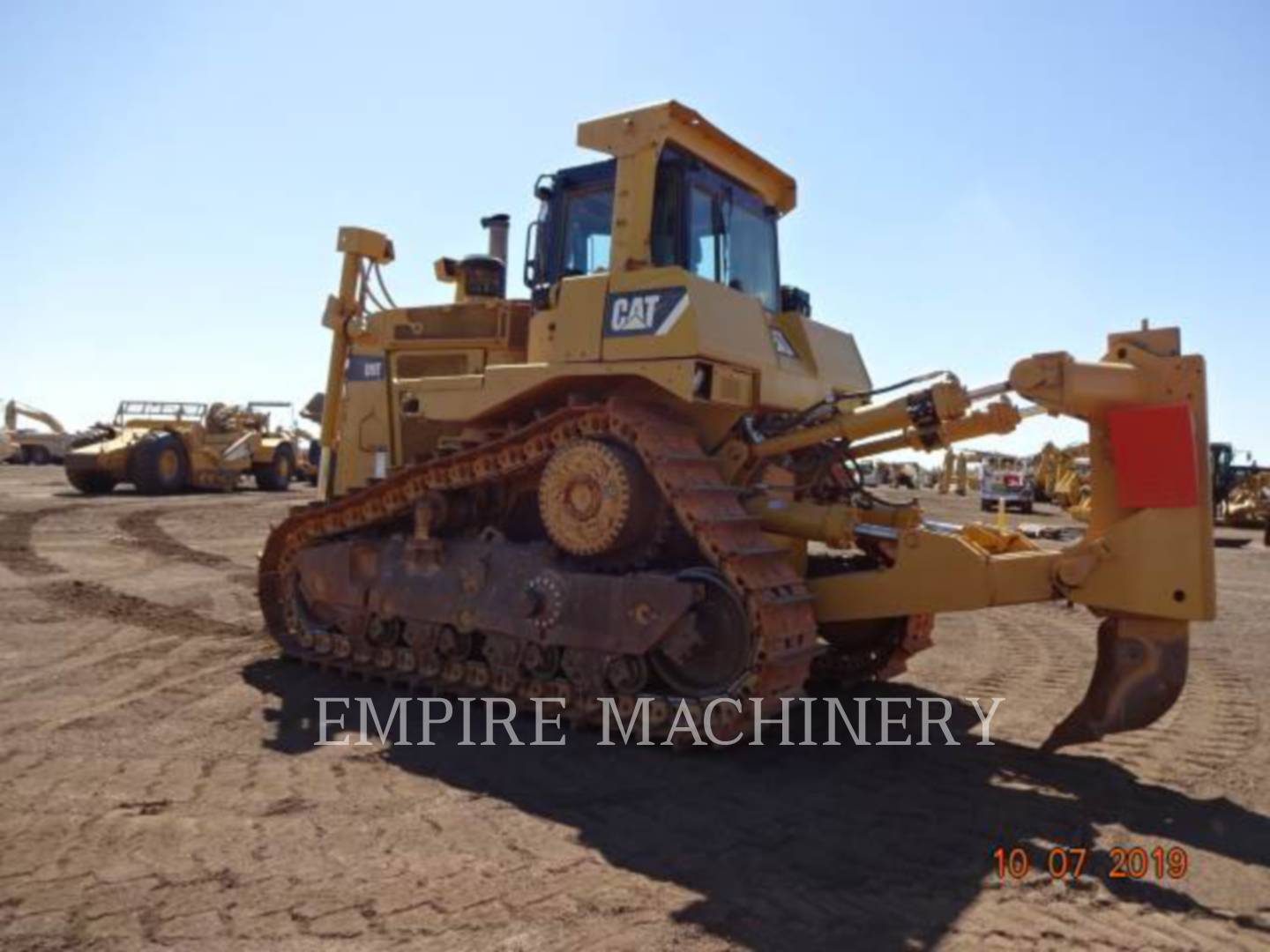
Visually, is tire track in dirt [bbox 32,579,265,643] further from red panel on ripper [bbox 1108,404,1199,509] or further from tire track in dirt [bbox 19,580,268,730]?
red panel on ripper [bbox 1108,404,1199,509]

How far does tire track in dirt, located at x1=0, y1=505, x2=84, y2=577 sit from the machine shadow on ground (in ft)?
26.1

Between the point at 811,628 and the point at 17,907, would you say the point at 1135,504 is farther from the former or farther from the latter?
the point at 17,907

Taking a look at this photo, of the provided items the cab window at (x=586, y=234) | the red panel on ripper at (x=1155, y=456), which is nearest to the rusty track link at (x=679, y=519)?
the cab window at (x=586, y=234)

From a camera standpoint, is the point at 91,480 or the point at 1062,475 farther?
the point at 1062,475

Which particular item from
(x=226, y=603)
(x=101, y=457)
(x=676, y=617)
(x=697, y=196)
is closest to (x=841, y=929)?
(x=676, y=617)

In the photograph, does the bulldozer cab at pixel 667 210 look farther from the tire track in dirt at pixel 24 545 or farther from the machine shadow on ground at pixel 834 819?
the tire track in dirt at pixel 24 545

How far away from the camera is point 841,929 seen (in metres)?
3.33

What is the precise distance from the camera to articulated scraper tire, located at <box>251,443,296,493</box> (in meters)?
29.1

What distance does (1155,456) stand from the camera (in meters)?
4.89

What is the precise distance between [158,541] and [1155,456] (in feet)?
49.0

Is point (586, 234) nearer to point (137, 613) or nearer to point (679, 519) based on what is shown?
point (679, 519)

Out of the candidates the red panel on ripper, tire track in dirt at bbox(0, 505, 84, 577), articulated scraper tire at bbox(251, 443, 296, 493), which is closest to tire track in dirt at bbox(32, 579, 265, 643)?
tire track in dirt at bbox(0, 505, 84, 577)

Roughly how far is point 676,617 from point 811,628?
75 cm

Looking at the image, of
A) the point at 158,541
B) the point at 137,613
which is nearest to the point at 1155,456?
the point at 137,613
